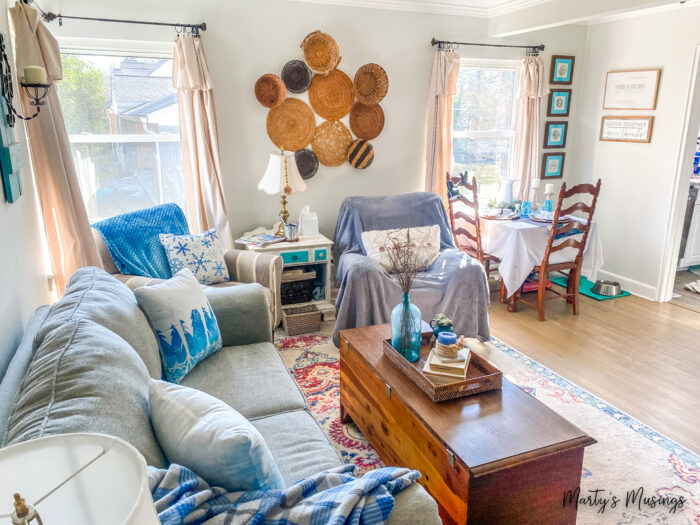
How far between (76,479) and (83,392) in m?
0.70

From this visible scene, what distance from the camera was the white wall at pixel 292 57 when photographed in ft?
11.2

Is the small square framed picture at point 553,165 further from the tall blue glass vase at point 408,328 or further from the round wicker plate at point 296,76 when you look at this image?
the tall blue glass vase at point 408,328

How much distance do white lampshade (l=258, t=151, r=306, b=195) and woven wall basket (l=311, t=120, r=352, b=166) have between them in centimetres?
36

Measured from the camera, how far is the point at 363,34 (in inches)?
155

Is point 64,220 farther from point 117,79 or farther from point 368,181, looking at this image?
point 368,181

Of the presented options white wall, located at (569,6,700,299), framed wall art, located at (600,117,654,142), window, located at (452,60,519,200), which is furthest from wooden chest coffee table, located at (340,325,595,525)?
framed wall art, located at (600,117,654,142)

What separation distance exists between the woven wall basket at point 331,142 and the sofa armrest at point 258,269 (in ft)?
3.95

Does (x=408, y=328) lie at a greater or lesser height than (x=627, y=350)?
greater

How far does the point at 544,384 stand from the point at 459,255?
1.02 meters

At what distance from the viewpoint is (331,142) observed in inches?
158

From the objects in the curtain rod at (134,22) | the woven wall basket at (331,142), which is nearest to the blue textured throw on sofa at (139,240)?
the curtain rod at (134,22)

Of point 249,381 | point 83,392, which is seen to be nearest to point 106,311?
point 83,392

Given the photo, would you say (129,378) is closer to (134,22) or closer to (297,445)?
(297,445)

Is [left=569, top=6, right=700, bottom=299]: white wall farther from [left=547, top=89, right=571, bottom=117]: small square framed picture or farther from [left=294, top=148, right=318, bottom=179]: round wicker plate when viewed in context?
[left=294, top=148, right=318, bottom=179]: round wicker plate
